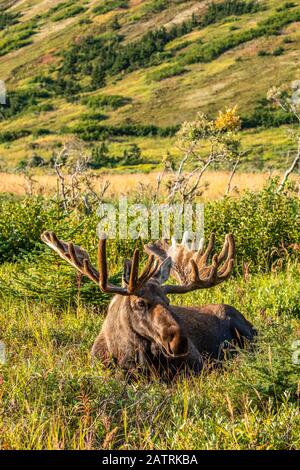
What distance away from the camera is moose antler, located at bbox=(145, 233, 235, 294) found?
21.4ft

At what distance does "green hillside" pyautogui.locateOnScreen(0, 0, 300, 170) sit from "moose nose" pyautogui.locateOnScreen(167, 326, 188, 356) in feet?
102

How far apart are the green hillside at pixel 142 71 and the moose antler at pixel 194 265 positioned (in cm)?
2901

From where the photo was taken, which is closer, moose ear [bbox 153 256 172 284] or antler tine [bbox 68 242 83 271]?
antler tine [bbox 68 242 83 271]

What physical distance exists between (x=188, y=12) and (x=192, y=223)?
326 feet

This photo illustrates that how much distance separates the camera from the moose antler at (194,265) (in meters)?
6.51

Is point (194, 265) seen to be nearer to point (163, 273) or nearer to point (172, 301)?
point (163, 273)

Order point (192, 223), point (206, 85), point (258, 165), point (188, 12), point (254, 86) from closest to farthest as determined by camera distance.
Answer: point (192, 223) → point (258, 165) → point (254, 86) → point (206, 85) → point (188, 12)

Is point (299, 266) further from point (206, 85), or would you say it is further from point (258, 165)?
point (206, 85)

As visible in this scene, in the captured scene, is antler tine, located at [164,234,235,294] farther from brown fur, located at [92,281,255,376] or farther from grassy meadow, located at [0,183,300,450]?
grassy meadow, located at [0,183,300,450]

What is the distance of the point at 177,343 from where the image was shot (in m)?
5.44

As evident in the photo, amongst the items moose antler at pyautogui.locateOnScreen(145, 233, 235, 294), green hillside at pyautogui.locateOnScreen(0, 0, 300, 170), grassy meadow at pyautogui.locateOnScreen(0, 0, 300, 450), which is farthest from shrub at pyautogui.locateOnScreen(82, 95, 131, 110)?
moose antler at pyautogui.locateOnScreen(145, 233, 235, 294)

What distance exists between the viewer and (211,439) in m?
4.25

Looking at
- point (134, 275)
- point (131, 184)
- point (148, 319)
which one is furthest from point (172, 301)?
point (131, 184)

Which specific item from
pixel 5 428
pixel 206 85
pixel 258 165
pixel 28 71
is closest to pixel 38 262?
pixel 5 428
